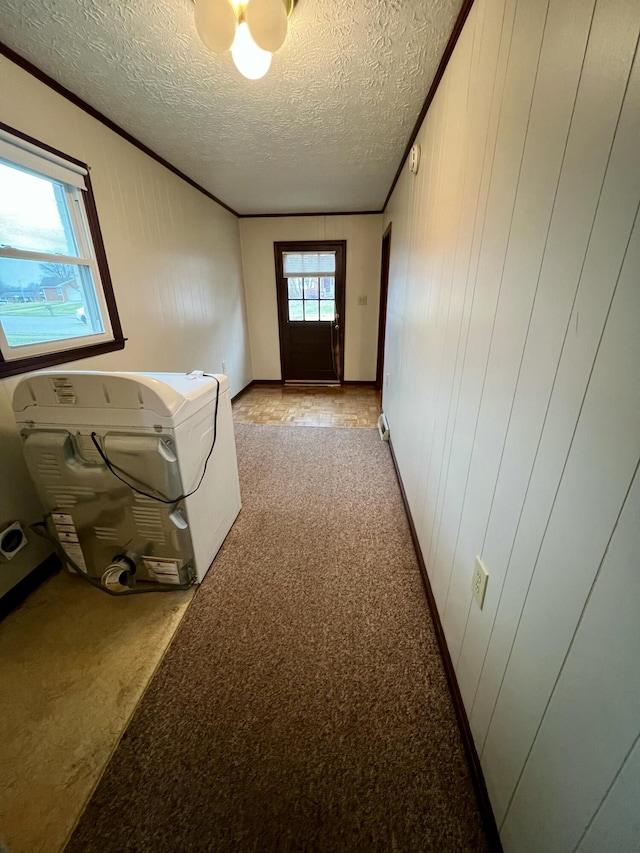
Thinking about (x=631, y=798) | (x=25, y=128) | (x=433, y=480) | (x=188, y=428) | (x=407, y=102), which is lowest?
(x=433, y=480)

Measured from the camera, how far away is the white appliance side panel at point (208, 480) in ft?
4.44

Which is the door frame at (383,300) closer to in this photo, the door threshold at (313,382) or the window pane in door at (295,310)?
the door threshold at (313,382)

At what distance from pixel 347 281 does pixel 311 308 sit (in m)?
0.60

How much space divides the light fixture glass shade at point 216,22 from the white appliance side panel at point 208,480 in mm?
1354

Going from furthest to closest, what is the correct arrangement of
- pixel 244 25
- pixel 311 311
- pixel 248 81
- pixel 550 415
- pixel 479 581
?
pixel 311 311
pixel 248 81
pixel 244 25
pixel 479 581
pixel 550 415

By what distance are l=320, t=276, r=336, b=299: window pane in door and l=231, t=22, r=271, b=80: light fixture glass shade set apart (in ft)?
10.1

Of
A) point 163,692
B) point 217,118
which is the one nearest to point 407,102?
point 217,118

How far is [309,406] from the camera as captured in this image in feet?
13.0

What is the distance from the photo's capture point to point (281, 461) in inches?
104

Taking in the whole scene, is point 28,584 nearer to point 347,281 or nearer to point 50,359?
point 50,359

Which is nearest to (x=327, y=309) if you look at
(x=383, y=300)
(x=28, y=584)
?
(x=383, y=300)

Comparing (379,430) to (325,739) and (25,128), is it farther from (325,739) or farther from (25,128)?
(25,128)

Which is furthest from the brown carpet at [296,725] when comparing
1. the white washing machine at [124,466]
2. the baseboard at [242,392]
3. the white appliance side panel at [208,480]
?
the baseboard at [242,392]

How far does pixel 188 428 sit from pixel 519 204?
1289 mm
